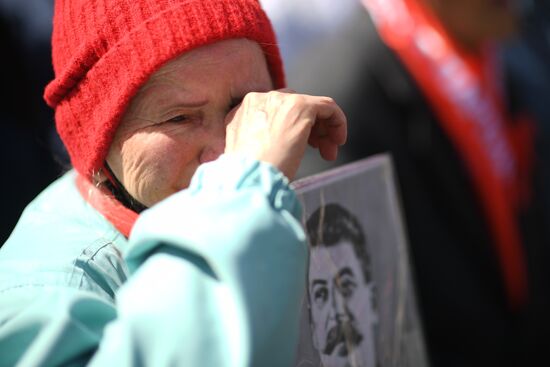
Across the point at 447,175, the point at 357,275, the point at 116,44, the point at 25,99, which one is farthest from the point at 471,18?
the point at 116,44

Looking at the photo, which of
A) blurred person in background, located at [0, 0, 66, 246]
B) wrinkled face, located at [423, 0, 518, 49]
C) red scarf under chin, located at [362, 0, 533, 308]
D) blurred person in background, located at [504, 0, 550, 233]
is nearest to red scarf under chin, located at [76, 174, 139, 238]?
blurred person in background, located at [0, 0, 66, 246]

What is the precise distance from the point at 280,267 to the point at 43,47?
1.77 meters

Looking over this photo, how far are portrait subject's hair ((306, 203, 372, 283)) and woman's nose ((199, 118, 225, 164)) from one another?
19 cm

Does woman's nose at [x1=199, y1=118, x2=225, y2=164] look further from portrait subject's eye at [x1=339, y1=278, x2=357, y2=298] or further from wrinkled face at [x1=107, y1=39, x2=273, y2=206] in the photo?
portrait subject's eye at [x1=339, y1=278, x2=357, y2=298]

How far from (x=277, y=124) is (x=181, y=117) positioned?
19cm

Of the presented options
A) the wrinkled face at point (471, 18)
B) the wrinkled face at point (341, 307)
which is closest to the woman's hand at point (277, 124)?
the wrinkled face at point (341, 307)

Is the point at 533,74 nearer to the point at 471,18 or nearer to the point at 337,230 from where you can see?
the point at 471,18

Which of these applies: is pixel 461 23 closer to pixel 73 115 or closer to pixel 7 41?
pixel 7 41

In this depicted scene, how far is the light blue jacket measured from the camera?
81 cm

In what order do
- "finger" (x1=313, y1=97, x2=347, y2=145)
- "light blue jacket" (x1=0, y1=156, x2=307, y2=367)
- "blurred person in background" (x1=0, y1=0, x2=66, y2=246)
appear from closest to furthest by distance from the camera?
1. "light blue jacket" (x1=0, y1=156, x2=307, y2=367)
2. "finger" (x1=313, y1=97, x2=347, y2=145)
3. "blurred person in background" (x1=0, y1=0, x2=66, y2=246)

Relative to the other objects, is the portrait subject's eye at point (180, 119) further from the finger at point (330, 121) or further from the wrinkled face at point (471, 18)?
the wrinkled face at point (471, 18)

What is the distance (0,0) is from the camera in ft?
7.74

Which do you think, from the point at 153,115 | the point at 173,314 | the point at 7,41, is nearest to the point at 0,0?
the point at 7,41

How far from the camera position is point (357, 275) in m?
1.29
